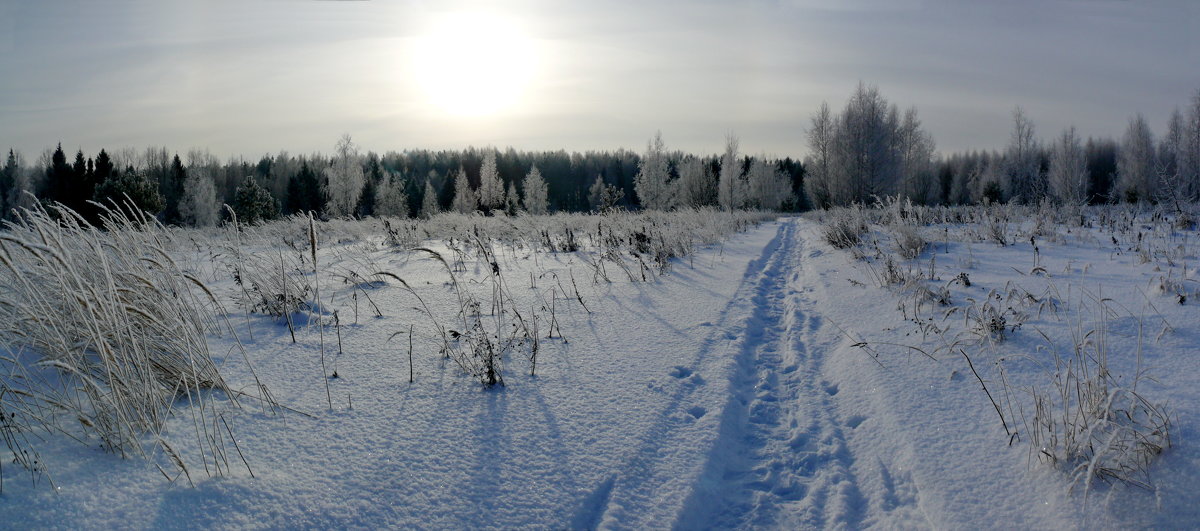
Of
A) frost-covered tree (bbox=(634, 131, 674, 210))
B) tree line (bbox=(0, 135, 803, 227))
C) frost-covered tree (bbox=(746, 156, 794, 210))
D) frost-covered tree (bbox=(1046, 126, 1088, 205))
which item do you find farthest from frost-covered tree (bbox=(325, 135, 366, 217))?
frost-covered tree (bbox=(1046, 126, 1088, 205))

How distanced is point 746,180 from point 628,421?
54.1m

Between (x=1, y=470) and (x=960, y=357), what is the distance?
4378 mm

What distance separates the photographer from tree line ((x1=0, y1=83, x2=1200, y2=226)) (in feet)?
97.9

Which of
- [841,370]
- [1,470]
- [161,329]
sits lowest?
[841,370]

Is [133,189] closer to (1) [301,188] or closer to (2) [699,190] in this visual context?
(1) [301,188]

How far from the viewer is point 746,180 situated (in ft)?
177

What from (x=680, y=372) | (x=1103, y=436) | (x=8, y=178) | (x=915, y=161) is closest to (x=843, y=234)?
(x=680, y=372)

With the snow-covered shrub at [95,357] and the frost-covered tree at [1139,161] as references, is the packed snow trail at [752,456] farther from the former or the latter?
the frost-covered tree at [1139,161]

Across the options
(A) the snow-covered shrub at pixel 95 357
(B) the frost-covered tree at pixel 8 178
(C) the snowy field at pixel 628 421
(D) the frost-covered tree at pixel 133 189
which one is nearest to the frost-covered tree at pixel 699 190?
(D) the frost-covered tree at pixel 133 189

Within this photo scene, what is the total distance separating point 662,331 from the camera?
14.4 ft

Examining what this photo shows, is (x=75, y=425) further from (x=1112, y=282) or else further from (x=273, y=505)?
(x=1112, y=282)

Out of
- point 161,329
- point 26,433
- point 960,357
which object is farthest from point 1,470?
point 960,357

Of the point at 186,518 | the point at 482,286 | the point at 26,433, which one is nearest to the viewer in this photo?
the point at 186,518

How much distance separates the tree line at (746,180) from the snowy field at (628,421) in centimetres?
1533
